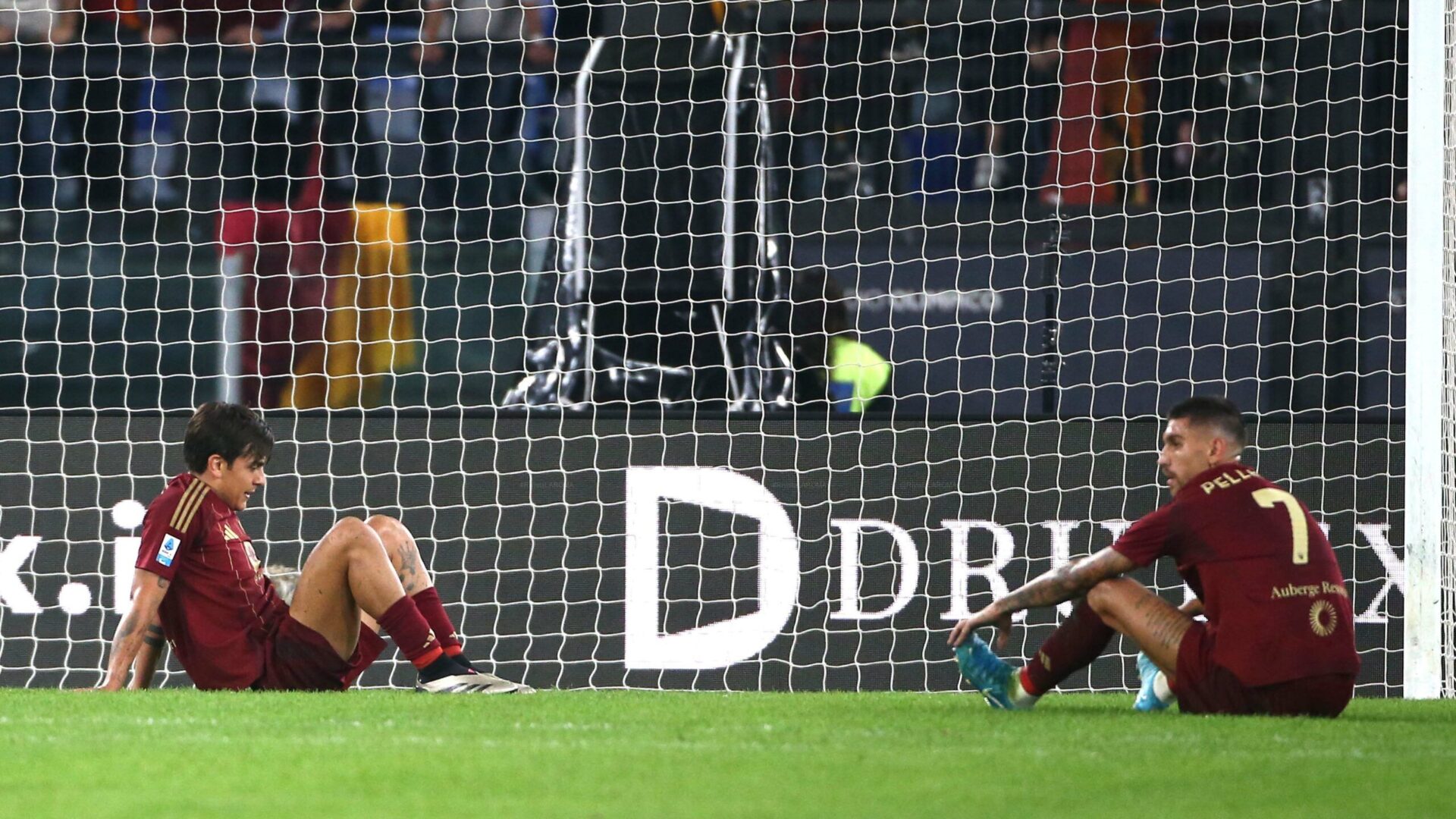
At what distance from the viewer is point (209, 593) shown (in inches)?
226

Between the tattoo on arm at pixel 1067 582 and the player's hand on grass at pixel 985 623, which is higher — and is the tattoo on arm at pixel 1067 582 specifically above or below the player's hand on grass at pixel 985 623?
above

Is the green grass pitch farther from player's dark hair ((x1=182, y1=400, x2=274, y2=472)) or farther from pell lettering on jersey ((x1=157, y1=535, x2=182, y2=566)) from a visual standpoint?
player's dark hair ((x1=182, y1=400, x2=274, y2=472))

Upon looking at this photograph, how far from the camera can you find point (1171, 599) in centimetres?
727

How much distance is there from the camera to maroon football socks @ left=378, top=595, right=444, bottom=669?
223 inches

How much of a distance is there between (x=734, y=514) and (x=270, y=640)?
196 centimetres

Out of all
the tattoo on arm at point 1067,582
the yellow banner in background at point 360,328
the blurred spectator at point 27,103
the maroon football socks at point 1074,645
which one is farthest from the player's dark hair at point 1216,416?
the blurred spectator at point 27,103

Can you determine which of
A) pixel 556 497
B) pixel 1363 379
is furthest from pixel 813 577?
pixel 1363 379

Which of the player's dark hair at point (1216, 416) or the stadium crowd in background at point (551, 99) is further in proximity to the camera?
the stadium crowd in background at point (551, 99)

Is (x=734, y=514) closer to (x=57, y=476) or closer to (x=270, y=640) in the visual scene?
(x=270, y=640)

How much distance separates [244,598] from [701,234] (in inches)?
110

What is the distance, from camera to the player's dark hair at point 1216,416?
16.7 feet

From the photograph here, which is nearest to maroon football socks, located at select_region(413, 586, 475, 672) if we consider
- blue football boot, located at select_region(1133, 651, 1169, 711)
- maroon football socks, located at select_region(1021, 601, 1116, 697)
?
maroon football socks, located at select_region(1021, 601, 1116, 697)

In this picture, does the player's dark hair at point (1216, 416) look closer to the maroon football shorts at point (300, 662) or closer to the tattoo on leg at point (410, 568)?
the tattoo on leg at point (410, 568)

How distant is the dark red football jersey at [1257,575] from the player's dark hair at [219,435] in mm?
2508
